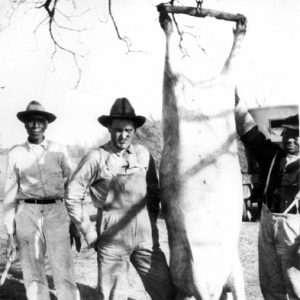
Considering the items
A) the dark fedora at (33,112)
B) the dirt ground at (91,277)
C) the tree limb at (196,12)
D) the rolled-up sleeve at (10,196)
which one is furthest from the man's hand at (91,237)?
the dirt ground at (91,277)

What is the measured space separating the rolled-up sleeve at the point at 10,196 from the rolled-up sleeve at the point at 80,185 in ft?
3.78

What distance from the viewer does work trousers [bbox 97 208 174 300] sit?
143 inches

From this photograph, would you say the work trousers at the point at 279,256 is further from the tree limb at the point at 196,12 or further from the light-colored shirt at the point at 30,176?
the light-colored shirt at the point at 30,176

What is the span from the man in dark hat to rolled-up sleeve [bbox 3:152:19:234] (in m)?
2.41

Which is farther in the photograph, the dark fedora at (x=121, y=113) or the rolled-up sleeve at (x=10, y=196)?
the rolled-up sleeve at (x=10, y=196)

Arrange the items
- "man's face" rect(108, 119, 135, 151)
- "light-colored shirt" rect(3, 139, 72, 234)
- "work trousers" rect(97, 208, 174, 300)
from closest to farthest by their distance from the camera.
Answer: "work trousers" rect(97, 208, 174, 300)
"man's face" rect(108, 119, 135, 151)
"light-colored shirt" rect(3, 139, 72, 234)

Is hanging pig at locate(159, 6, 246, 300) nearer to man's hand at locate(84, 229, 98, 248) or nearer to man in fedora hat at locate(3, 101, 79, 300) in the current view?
man's hand at locate(84, 229, 98, 248)

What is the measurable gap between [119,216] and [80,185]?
415mm

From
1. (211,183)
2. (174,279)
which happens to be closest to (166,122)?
(211,183)

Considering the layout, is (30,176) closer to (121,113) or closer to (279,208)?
(121,113)

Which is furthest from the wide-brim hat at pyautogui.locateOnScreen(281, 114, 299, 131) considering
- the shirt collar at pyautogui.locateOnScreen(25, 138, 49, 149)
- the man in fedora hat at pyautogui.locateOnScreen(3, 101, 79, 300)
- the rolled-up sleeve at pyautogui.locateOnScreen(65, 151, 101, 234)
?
the shirt collar at pyautogui.locateOnScreen(25, 138, 49, 149)

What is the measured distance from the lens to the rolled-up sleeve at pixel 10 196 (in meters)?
4.55

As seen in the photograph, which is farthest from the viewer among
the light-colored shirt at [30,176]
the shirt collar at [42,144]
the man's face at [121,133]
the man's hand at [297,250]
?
the shirt collar at [42,144]

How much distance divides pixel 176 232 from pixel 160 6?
5.53 ft
